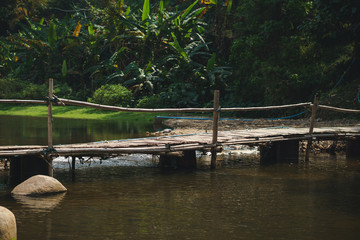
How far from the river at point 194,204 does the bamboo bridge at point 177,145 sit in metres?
0.41

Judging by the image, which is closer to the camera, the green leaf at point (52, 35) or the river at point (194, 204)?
the river at point (194, 204)

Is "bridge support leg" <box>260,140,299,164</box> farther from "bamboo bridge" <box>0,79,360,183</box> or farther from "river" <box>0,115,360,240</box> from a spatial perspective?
"river" <box>0,115,360,240</box>

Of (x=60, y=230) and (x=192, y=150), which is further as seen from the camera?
(x=192, y=150)

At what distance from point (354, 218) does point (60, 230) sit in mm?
3713

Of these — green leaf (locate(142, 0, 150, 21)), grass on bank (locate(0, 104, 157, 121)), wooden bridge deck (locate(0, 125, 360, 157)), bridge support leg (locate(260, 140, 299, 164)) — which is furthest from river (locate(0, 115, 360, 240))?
green leaf (locate(142, 0, 150, 21))

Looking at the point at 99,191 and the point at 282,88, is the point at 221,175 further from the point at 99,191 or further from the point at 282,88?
the point at 282,88

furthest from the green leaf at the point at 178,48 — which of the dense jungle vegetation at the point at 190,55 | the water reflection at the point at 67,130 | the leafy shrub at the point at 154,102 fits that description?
the water reflection at the point at 67,130

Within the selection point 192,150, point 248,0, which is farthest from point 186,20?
point 192,150

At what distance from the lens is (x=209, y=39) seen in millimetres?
24391

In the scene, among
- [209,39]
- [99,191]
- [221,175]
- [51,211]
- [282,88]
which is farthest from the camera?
[209,39]

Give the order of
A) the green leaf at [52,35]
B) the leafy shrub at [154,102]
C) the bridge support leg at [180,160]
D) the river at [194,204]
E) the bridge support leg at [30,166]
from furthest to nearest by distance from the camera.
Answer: the green leaf at [52,35]
the leafy shrub at [154,102]
the bridge support leg at [180,160]
the bridge support leg at [30,166]
the river at [194,204]

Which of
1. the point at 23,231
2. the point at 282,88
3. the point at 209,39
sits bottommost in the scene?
the point at 23,231

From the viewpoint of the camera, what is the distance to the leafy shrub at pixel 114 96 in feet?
68.8

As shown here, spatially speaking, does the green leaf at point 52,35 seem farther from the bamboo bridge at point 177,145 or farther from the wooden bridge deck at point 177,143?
the bamboo bridge at point 177,145
